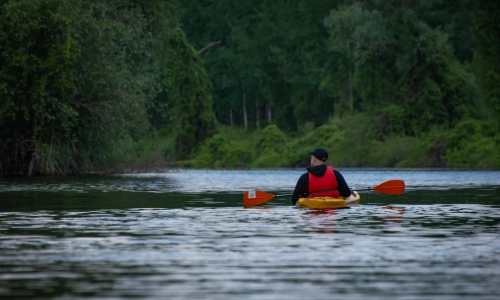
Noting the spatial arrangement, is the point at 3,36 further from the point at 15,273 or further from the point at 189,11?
the point at 189,11

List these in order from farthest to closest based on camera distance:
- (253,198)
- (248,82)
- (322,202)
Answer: (248,82) → (253,198) → (322,202)

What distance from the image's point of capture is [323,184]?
21500 millimetres

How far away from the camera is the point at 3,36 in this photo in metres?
41.6

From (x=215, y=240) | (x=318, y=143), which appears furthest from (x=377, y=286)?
(x=318, y=143)

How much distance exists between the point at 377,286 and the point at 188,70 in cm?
6992

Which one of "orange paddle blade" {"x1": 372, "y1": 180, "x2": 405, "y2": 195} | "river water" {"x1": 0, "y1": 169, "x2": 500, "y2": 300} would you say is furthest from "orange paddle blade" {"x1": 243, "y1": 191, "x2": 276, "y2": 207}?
"orange paddle blade" {"x1": 372, "y1": 180, "x2": 405, "y2": 195}

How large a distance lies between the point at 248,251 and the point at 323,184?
8390 millimetres

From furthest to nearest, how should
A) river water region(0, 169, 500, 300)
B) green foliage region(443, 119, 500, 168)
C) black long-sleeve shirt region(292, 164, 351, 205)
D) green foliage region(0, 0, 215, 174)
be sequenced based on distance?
green foliage region(443, 119, 500, 168)
green foliage region(0, 0, 215, 174)
black long-sleeve shirt region(292, 164, 351, 205)
river water region(0, 169, 500, 300)

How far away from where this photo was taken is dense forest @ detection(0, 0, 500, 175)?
140ft

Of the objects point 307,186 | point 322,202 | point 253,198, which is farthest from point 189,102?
point 322,202

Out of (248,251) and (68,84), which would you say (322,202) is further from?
(68,84)

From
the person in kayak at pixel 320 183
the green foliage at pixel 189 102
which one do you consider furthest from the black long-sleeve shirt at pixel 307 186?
the green foliage at pixel 189 102

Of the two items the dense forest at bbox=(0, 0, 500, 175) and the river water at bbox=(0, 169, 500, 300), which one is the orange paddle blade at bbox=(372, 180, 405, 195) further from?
the dense forest at bbox=(0, 0, 500, 175)

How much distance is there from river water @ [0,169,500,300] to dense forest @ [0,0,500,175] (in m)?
20.1
